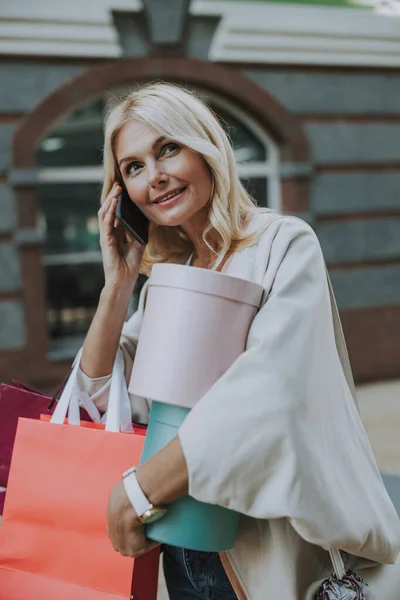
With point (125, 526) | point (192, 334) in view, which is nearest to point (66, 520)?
point (125, 526)

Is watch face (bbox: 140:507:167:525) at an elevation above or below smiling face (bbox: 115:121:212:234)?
below

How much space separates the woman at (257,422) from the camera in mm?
1091

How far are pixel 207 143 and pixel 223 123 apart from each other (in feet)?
13.0

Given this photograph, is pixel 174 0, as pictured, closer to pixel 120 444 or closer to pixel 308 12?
pixel 308 12

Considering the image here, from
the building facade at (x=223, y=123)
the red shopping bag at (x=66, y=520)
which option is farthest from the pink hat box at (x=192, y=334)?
the building facade at (x=223, y=123)

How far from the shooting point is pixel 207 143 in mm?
1429

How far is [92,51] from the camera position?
5637 millimetres

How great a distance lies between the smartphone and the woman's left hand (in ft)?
2.36

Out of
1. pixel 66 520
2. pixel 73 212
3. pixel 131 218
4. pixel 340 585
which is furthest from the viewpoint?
pixel 73 212

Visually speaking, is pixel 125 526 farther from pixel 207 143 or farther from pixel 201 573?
pixel 207 143

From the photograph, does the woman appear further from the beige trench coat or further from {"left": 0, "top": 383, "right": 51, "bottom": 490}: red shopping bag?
{"left": 0, "top": 383, "right": 51, "bottom": 490}: red shopping bag

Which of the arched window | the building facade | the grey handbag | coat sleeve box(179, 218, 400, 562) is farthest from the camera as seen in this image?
the arched window

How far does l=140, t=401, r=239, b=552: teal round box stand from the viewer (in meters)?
1.16

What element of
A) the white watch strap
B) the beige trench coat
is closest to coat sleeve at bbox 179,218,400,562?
the beige trench coat
